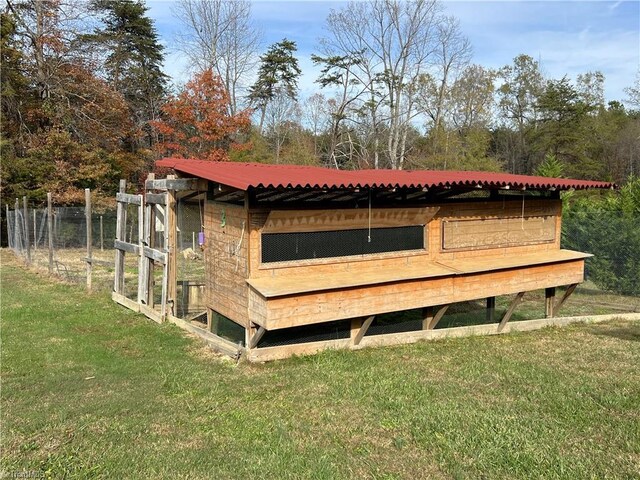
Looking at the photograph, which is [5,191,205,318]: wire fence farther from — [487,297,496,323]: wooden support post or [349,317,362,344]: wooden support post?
[487,297,496,323]: wooden support post

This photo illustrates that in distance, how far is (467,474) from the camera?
142 inches

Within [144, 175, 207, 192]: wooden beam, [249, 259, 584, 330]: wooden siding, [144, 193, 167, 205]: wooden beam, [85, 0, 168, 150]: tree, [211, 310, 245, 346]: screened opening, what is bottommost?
[211, 310, 245, 346]: screened opening

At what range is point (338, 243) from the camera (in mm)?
7152

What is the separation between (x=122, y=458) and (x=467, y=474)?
248 centimetres

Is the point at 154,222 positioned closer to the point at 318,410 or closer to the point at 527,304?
the point at 318,410

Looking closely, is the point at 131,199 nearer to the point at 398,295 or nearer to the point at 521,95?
the point at 398,295

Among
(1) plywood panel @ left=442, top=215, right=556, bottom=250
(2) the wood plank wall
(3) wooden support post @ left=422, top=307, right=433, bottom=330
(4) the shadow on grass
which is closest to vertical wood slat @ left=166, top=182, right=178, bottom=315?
(2) the wood plank wall

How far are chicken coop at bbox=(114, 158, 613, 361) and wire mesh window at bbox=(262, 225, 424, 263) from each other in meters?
0.02

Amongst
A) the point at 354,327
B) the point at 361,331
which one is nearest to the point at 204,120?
the point at 354,327

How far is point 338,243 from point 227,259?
155 cm

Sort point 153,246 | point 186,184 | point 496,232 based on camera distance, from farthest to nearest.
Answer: point 153,246
point 496,232
point 186,184

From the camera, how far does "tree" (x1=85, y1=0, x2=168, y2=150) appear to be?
28875 millimetres

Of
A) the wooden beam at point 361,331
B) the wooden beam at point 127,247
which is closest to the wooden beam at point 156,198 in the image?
the wooden beam at point 127,247

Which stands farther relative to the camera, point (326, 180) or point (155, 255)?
point (155, 255)
